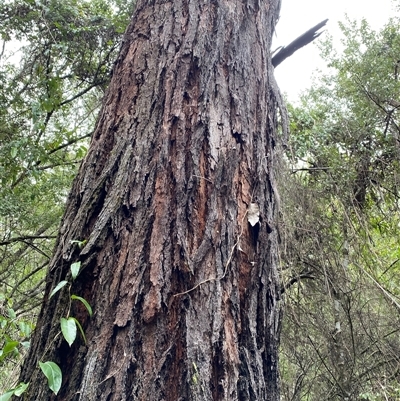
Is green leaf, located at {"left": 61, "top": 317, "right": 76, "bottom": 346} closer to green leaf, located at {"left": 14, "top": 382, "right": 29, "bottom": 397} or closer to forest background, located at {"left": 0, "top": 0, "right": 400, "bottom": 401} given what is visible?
green leaf, located at {"left": 14, "top": 382, "right": 29, "bottom": 397}

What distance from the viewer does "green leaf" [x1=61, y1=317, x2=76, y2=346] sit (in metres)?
0.79

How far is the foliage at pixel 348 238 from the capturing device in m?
3.02

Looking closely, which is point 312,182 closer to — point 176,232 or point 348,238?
point 348,238

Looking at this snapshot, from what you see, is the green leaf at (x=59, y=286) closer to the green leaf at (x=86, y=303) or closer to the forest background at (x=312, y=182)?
the green leaf at (x=86, y=303)

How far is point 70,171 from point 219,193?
3303 millimetres

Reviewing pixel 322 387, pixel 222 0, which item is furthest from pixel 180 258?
pixel 322 387

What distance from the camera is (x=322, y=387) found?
3.54 meters

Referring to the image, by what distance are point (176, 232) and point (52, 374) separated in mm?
398

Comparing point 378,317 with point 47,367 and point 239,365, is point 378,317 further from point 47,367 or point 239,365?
point 47,367

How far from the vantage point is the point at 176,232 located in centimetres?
92

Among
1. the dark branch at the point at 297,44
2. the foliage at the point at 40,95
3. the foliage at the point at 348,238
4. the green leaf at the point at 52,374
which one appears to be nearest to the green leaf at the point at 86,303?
the green leaf at the point at 52,374

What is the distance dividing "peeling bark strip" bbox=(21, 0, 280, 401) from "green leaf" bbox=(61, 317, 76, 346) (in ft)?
0.18

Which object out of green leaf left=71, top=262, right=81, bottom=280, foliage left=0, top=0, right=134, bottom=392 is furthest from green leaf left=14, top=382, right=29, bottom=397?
foliage left=0, top=0, right=134, bottom=392

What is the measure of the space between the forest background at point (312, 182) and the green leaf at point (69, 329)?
2.05 metres
